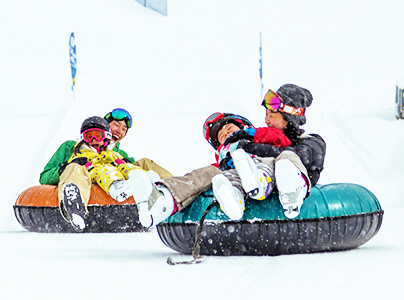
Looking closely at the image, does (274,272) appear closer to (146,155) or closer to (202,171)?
(202,171)

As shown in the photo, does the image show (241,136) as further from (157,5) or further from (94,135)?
(157,5)

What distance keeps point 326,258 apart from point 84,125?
247 centimetres

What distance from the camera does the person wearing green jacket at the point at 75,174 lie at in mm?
3697

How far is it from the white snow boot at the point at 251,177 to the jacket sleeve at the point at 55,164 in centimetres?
213

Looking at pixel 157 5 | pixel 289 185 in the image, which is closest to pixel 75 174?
pixel 289 185

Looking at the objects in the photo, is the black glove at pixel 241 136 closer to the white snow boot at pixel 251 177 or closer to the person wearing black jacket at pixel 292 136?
the person wearing black jacket at pixel 292 136

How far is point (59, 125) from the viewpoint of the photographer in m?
9.70

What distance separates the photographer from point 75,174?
388cm

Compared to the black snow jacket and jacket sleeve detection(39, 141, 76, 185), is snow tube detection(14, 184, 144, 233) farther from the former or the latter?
the black snow jacket

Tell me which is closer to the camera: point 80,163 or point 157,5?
point 80,163

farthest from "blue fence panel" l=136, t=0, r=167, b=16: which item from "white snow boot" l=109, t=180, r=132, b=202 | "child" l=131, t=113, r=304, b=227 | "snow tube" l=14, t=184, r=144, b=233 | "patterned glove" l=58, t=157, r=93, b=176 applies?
"child" l=131, t=113, r=304, b=227

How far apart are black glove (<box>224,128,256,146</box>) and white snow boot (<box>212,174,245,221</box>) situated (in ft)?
2.25

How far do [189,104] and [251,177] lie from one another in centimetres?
921

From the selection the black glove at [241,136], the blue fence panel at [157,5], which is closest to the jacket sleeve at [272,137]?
the black glove at [241,136]
